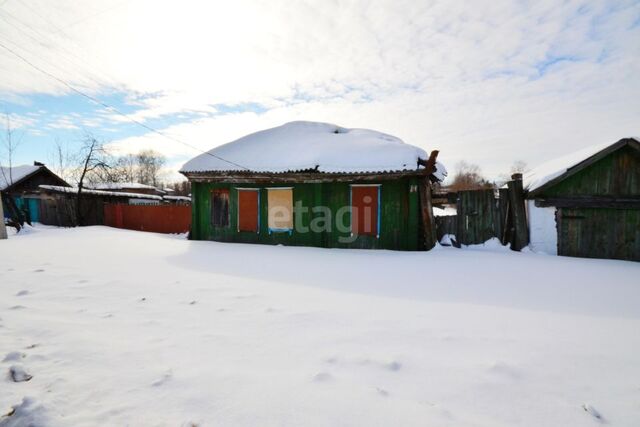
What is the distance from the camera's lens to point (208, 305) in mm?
3801

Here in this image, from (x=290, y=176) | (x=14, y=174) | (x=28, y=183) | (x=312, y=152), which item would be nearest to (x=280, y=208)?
(x=290, y=176)

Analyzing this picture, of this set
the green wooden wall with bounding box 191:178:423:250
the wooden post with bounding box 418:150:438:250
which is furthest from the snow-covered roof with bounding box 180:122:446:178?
the green wooden wall with bounding box 191:178:423:250

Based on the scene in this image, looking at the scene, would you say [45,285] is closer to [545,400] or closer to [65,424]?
[65,424]

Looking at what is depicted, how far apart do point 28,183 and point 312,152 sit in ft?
89.8

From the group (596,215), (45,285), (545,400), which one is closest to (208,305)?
(45,285)

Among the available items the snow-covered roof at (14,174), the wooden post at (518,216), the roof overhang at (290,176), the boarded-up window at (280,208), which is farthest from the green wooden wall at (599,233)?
the snow-covered roof at (14,174)

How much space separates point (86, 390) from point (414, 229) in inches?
341

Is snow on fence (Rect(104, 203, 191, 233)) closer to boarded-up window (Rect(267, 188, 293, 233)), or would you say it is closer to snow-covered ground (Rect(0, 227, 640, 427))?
boarded-up window (Rect(267, 188, 293, 233))

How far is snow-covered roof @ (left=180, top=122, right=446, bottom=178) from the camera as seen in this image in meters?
9.37

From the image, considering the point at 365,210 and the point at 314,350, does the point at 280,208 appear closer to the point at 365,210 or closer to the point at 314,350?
the point at 365,210

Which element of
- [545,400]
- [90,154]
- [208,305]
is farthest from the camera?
[90,154]

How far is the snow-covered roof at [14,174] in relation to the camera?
78.1ft

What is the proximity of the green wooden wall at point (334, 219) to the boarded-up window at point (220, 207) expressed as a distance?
156 mm

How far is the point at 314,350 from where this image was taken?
2633mm
